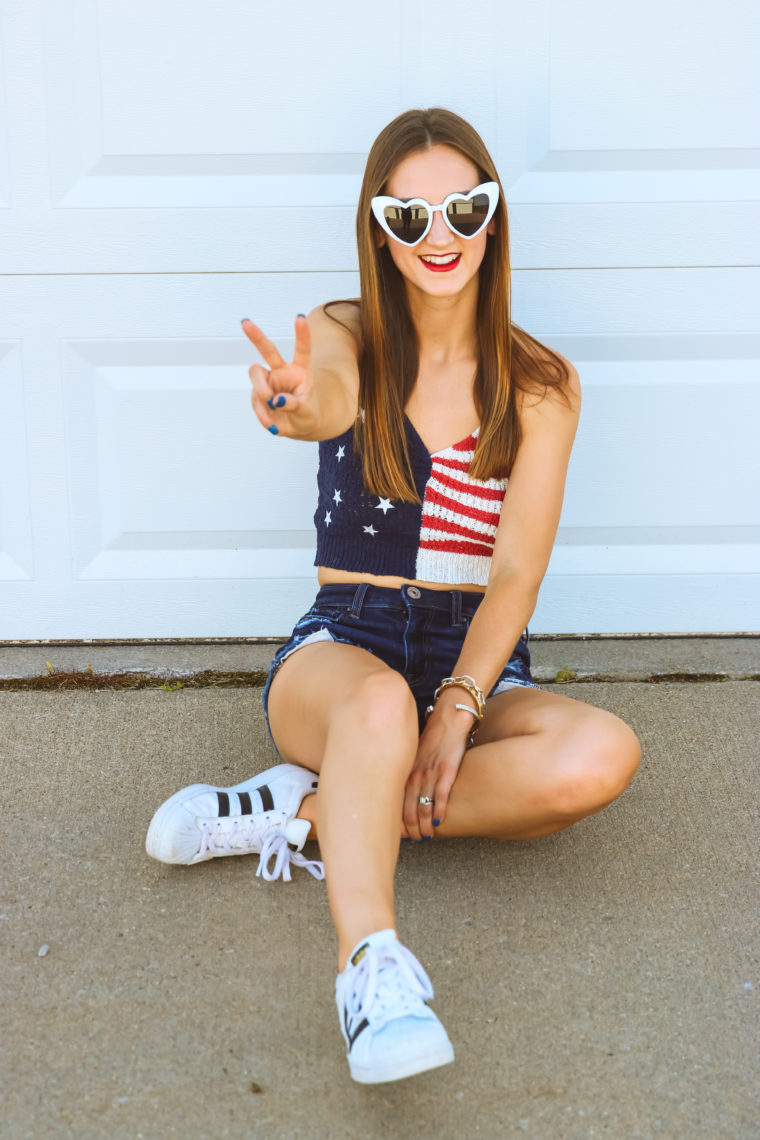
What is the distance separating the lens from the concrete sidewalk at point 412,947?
123 cm

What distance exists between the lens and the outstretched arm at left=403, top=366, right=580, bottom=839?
1618 mm

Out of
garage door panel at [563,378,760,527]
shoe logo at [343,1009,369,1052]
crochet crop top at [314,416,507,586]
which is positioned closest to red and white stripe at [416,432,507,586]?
crochet crop top at [314,416,507,586]

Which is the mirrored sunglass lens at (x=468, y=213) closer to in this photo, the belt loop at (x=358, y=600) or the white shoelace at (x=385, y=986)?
the belt loop at (x=358, y=600)

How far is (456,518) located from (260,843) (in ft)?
2.09

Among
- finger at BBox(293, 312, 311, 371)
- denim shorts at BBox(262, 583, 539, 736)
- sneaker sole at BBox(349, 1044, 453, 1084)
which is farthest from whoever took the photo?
denim shorts at BBox(262, 583, 539, 736)

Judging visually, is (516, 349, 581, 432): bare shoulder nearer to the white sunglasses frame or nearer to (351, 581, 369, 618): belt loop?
the white sunglasses frame

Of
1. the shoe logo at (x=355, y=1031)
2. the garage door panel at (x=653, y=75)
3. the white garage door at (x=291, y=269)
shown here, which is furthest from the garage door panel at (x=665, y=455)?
the shoe logo at (x=355, y=1031)

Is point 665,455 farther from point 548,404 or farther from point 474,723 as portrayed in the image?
point 474,723

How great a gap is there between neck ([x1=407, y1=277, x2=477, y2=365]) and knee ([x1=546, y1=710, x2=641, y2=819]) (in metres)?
0.70

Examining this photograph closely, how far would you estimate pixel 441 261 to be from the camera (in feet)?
5.69

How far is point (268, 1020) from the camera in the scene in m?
1.37

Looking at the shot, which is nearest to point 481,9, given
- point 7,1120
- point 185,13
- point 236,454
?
point 185,13

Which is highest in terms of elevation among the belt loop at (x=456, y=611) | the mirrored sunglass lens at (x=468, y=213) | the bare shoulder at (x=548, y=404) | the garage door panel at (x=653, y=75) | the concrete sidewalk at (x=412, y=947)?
the garage door panel at (x=653, y=75)

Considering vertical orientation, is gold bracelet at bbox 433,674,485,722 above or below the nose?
below
